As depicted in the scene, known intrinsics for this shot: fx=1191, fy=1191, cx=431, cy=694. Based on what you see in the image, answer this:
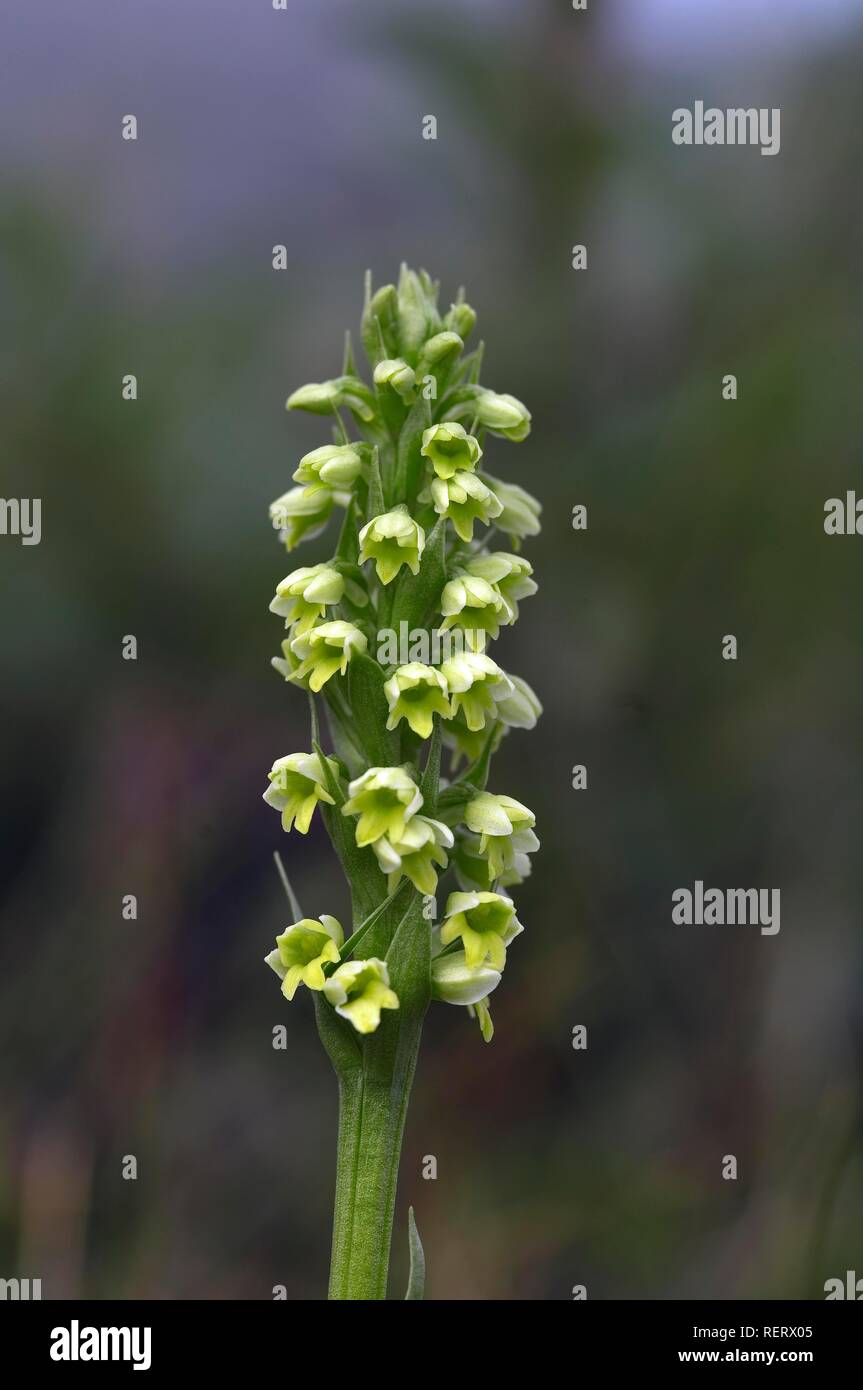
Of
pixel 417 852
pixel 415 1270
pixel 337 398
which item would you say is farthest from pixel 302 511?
pixel 415 1270

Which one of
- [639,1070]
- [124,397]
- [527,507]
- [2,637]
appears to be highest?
[124,397]

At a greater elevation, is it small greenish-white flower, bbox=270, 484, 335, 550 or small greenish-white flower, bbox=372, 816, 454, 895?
small greenish-white flower, bbox=270, 484, 335, 550

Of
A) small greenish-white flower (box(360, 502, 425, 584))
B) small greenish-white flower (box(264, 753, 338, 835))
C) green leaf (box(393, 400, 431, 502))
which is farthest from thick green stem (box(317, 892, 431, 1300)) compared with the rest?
green leaf (box(393, 400, 431, 502))

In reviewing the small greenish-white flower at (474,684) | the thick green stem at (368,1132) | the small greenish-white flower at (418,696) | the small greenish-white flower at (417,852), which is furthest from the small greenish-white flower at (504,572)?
the thick green stem at (368,1132)

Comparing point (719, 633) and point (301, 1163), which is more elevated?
point (719, 633)

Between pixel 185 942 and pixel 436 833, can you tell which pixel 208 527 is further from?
pixel 436 833

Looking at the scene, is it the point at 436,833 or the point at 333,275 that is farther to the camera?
the point at 333,275

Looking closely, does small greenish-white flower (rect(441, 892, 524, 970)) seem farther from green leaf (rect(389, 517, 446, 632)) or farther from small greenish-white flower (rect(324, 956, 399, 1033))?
green leaf (rect(389, 517, 446, 632))

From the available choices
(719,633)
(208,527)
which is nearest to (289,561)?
(208,527)
